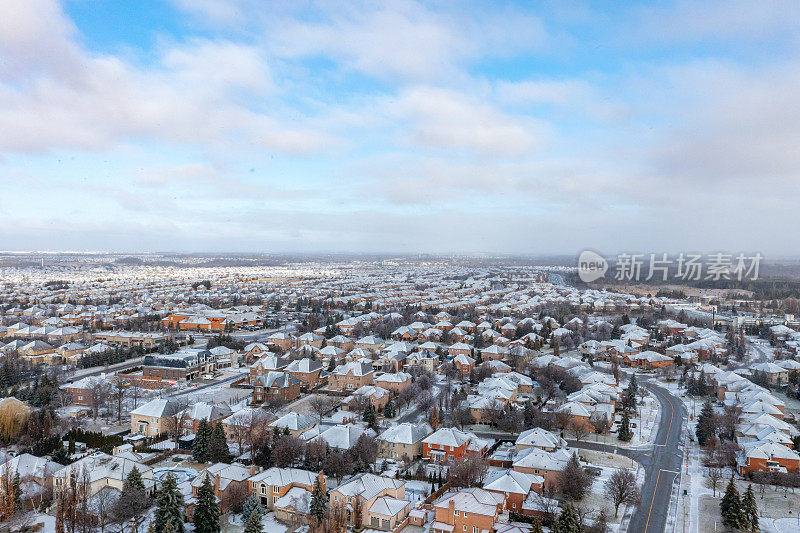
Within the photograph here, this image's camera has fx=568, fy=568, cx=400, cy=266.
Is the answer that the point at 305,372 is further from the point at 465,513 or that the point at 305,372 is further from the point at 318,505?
the point at 465,513

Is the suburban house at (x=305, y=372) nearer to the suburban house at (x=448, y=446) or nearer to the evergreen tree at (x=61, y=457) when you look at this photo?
the suburban house at (x=448, y=446)

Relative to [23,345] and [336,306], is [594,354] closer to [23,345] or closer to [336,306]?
[336,306]

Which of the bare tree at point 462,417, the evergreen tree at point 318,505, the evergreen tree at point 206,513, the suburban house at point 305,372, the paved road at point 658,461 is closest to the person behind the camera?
the evergreen tree at point 206,513

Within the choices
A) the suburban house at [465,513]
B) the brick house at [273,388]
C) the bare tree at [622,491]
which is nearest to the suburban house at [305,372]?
the brick house at [273,388]

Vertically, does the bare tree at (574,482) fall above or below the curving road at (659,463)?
above

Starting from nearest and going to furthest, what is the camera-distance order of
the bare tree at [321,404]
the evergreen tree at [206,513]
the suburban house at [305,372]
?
the evergreen tree at [206,513] → the bare tree at [321,404] → the suburban house at [305,372]

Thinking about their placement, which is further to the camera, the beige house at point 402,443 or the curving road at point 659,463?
the beige house at point 402,443

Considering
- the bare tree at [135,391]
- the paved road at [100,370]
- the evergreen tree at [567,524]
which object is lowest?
the paved road at [100,370]
